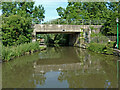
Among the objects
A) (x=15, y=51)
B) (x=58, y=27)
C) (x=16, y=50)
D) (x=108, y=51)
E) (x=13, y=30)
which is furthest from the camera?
(x=58, y=27)

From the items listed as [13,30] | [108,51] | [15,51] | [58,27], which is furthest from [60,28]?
[15,51]

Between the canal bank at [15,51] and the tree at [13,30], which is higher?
the tree at [13,30]

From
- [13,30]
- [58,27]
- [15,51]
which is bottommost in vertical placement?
[15,51]

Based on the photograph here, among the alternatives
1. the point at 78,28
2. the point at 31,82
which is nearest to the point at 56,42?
the point at 78,28

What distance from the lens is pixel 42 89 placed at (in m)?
4.86

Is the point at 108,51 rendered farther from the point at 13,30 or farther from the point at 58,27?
the point at 13,30

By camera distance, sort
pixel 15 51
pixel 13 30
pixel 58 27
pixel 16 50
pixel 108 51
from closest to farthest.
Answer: pixel 15 51 → pixel 16 50 → pixel 108 51 → pixel 13 30 → pixel 58 27

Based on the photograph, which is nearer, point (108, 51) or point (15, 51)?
point (15, 51)

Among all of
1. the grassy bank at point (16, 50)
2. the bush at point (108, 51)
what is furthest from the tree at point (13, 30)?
the bush at point (108, 51)

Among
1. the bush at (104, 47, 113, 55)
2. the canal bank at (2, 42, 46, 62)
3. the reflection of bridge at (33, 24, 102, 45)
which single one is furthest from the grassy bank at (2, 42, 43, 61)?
the bush at (104, 47, 113, 55)

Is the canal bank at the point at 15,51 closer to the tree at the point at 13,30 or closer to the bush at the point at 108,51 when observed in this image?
the tree at the point at 13,30

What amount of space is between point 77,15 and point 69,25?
46.8 feet

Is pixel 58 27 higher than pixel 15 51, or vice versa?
pixel 58 27

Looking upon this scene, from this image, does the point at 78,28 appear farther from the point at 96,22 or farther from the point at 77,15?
the point at 77,15
